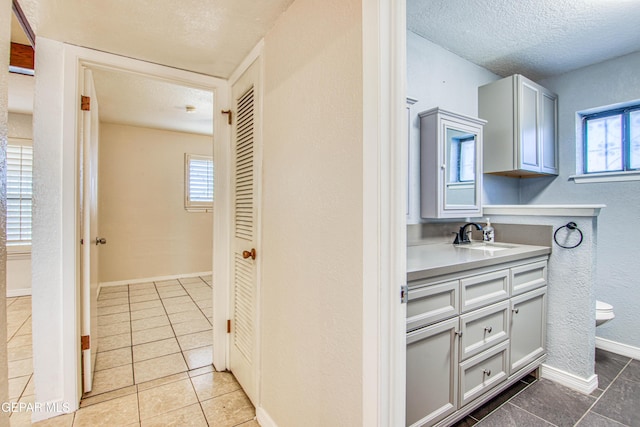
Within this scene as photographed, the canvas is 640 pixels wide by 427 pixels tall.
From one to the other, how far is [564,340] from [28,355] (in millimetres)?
3531

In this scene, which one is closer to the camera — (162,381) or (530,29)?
Result: (162,381)

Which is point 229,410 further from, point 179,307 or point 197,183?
point 197,183

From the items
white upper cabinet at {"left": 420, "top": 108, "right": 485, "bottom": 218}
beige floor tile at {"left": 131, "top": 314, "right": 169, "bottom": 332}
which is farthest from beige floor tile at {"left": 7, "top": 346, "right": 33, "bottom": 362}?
white upper cabinet at {"left": 420, "top": 108, "right": 485, "bottom": 218}

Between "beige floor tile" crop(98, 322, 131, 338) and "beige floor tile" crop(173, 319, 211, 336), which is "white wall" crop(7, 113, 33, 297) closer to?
"beige floor tile" crop(98, 322, 131, 338)

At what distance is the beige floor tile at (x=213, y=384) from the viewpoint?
74.7 inches

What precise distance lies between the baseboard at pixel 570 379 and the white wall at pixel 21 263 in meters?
3.13

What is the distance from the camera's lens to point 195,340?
263 centimetres

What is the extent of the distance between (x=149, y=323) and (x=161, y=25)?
2.66 meters

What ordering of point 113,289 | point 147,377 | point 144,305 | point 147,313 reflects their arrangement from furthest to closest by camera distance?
point 113,289, point 144,305, point 147,313, point 147,377

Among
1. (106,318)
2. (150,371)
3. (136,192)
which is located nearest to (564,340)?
(150,371)

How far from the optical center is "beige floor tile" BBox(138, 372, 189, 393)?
195 cm

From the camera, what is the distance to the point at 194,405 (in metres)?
1.78

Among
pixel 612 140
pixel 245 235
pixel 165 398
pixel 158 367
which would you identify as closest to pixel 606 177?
pixel 612 140

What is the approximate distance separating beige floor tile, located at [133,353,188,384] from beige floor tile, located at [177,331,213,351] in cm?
17
